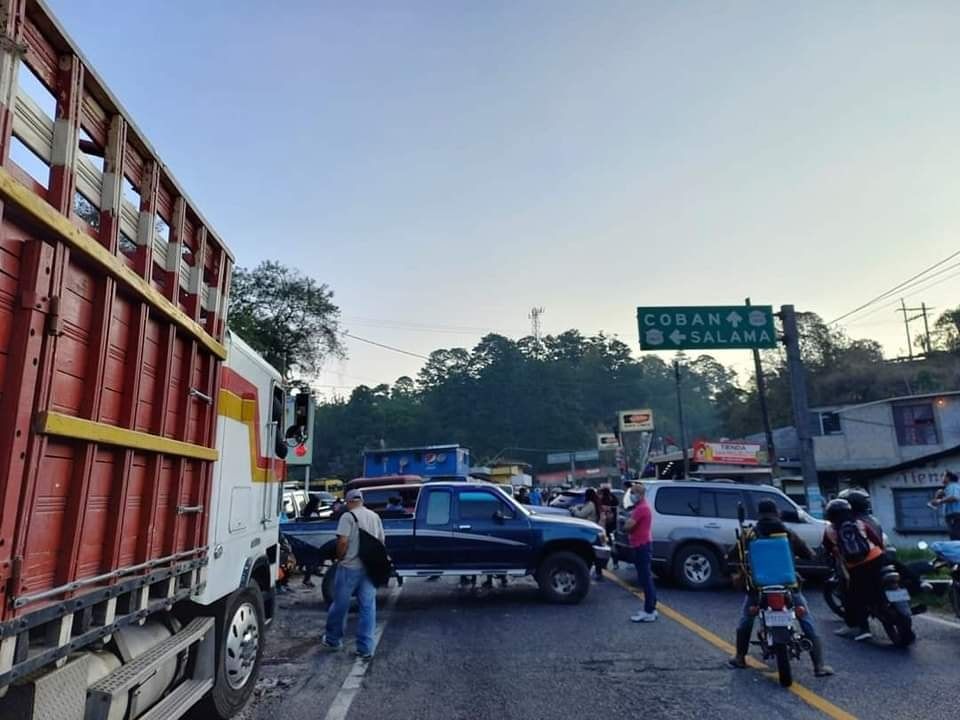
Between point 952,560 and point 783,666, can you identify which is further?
point 952,560

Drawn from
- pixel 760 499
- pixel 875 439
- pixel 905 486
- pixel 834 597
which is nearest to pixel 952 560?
pixel 834 597

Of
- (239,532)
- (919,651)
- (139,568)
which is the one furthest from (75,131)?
(919,651)

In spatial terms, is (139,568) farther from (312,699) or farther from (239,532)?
(312,699)

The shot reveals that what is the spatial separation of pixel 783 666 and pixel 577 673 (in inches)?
69.5

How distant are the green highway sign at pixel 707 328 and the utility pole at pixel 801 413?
328mm

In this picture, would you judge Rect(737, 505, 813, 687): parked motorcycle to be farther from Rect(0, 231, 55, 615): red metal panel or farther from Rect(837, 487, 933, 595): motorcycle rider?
Rect(0, 231, 55, 615): red metal panel

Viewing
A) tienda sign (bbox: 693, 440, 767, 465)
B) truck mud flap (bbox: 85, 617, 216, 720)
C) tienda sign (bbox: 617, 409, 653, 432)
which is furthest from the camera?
tienda sign (bbox: 617, 409, 653, 432)

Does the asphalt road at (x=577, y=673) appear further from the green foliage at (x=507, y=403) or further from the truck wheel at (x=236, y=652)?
the green foliage at (x=507, y=403)

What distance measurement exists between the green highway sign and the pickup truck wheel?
20.3 feet

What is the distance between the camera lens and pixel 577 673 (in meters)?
5.97

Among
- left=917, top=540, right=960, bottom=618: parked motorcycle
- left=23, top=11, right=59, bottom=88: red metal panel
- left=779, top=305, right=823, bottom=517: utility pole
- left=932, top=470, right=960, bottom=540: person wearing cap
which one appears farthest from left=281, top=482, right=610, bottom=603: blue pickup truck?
left=23, top=11, right=59, bottom=88: red metal panel

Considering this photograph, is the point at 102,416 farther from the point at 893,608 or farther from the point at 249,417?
the point at 893,608

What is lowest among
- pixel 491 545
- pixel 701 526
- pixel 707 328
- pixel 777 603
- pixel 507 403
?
pixel 777 603

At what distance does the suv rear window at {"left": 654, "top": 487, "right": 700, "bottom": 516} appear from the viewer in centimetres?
1144
